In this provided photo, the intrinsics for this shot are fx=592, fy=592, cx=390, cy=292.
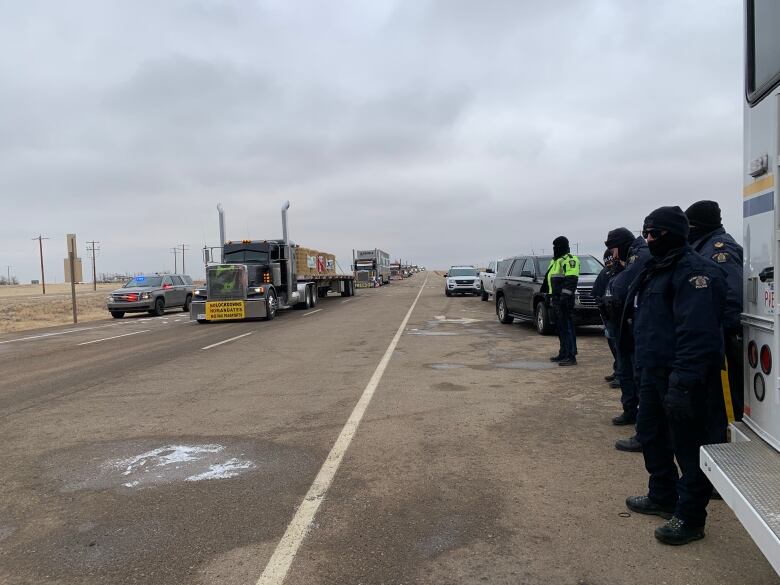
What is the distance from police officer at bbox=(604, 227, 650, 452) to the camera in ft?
17.6

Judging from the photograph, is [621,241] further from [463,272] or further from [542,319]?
[463,272]

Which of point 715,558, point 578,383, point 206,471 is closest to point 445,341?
point 578,383

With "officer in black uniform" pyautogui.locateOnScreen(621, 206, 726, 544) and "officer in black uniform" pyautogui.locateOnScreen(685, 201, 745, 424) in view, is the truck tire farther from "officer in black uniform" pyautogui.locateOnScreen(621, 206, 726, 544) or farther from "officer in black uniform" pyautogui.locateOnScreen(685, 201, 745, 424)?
"officer in black uniform" pyautogui.locateOnScreen(621, 206, 726, 544)

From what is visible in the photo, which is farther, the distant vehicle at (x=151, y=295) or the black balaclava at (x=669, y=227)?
the distant vehicle at (x=151, y=295)

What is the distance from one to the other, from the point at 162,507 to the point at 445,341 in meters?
9.40

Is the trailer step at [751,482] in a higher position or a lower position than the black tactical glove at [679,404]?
lower

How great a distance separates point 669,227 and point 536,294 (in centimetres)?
1033

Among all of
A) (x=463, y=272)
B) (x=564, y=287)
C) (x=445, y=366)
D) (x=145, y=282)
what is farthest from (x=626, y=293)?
(x=463, y=272)

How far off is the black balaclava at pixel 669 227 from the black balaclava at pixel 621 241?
2970mm

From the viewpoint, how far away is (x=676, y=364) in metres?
3.33

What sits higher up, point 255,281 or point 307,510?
point 255,281

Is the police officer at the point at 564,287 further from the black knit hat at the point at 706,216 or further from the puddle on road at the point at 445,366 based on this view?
the black knit hat at the point at 706,216

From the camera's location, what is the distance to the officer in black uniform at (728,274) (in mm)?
3566

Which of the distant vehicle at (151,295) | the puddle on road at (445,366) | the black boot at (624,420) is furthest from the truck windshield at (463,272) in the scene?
the black boot at (624,420)
